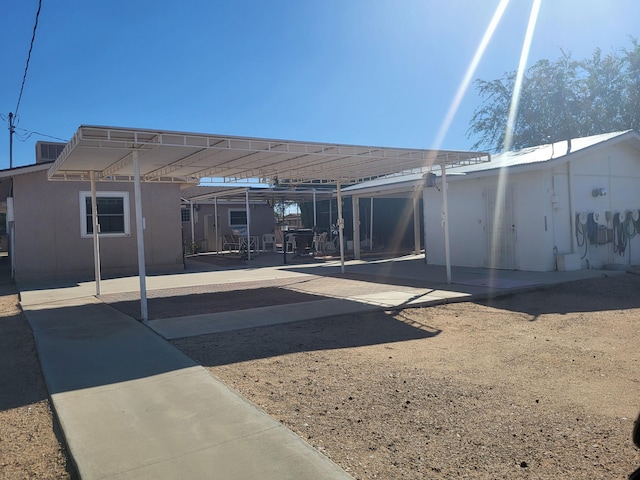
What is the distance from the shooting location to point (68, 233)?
14.5 meters

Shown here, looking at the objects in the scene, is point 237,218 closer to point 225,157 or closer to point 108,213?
point 108,213

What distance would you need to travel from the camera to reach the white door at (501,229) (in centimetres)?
1338

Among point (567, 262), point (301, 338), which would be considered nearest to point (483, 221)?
point (567, 262)

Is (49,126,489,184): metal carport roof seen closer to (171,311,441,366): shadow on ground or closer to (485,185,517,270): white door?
(485,185,517,270): white door

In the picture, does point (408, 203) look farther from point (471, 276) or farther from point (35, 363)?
point (35, 363)

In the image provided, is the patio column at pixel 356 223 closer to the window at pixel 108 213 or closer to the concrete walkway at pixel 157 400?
the window at pixel 108 213

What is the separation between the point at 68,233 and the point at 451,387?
1325 cm

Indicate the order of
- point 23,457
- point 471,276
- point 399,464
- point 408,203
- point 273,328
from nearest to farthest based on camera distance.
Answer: point 399,464, point 23,457, point 273,328, point 471,276, point 408,203

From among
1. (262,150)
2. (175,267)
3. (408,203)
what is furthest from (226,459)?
(408,203)

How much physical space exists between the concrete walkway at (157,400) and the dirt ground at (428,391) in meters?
0.19

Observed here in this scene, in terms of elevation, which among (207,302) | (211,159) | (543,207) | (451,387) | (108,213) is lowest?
(451,387)

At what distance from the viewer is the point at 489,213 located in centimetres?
1392

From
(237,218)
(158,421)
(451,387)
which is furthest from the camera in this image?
(237,218)

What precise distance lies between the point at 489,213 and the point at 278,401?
11.2m
